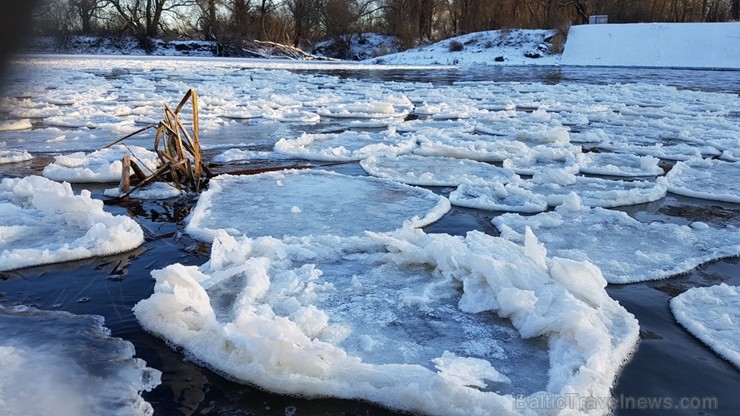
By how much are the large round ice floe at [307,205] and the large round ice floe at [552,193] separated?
0.28m

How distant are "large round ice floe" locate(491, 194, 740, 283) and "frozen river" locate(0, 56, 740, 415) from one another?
15mm

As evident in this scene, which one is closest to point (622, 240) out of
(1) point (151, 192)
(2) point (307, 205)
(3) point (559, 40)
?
(2) point (307, 205)

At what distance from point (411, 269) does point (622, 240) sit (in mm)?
1226

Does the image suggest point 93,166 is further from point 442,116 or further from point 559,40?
point 559,40

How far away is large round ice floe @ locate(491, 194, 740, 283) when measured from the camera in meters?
2.62

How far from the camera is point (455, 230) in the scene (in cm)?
309

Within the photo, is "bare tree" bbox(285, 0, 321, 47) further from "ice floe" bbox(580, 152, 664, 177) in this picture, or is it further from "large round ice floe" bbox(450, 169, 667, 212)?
"large round ice floe" bbox(450, 169, 667, 212)

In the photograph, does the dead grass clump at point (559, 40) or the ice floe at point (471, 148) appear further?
the dead grass clump at point (559, 40)

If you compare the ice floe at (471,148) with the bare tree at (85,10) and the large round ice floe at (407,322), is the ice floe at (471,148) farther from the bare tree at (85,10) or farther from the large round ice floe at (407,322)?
the bare tree at (85,10)

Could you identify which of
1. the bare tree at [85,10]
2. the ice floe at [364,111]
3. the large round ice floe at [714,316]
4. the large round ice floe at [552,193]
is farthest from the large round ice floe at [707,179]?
the bare tree at [85,10]

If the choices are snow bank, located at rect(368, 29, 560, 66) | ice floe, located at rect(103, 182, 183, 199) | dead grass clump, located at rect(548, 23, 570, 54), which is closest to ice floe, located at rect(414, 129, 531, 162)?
ice floe, located at rect(103, 182, 183, 199)

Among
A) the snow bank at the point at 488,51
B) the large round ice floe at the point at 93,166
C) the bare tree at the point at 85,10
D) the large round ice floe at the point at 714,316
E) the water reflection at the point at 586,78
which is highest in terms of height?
the snow bank at the point at 488,51

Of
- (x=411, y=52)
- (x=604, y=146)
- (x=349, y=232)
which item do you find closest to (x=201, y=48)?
(x=411, y=52)

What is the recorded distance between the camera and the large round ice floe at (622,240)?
8.61ft
